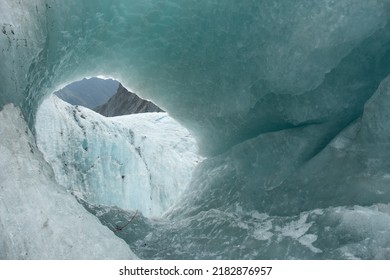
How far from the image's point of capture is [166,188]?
932cm

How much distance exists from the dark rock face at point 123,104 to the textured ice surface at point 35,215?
22915 millimetres

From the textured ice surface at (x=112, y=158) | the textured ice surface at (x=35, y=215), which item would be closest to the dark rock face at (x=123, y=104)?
the textured ice surface at (x=112, y=158)

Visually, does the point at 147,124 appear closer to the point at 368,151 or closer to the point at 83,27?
the point at 83,27

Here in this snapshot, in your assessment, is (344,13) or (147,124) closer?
(344,13)

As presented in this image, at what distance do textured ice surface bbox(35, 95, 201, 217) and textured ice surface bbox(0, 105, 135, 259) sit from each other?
4.52m

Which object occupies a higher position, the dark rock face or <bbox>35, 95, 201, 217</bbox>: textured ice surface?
the dark rock face

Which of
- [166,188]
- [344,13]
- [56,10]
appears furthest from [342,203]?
[166,188]

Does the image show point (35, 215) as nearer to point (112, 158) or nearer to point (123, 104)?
point (112, 158)

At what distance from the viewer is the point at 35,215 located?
2.77 meters

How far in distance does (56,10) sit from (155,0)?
1.12m

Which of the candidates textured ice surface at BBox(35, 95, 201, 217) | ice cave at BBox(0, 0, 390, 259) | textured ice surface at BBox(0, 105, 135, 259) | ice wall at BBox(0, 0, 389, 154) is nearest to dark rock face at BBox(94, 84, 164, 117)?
textured ice surface at BBox(35, 95, 201, 217)

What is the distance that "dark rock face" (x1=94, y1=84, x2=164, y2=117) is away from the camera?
90.8 ft

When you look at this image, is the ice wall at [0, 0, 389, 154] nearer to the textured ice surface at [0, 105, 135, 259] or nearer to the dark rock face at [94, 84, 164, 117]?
the textured ice surface at [0, 105, 135, 259]

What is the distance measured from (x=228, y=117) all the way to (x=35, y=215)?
9.60 feet
